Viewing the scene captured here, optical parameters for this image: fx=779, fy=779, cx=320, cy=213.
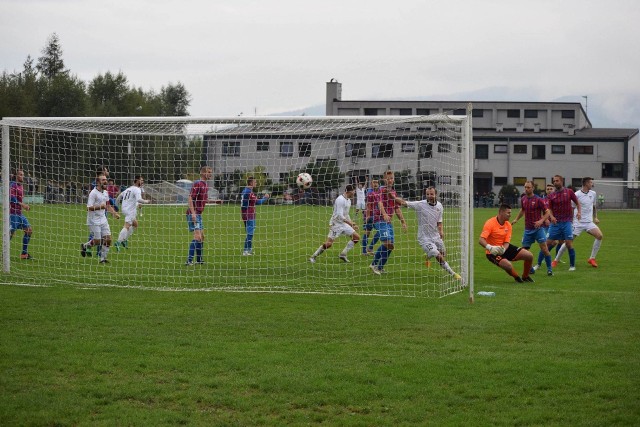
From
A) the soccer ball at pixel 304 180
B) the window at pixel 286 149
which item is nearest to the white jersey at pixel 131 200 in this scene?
the soccer ball at pixel 304 180

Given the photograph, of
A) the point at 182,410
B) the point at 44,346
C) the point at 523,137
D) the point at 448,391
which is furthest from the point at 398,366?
the point at 523,137

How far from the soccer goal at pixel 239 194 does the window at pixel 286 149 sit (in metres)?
0.03

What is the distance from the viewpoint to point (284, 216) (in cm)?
1931

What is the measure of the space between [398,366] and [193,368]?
2.08 m

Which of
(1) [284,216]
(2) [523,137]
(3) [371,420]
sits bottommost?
(3) [371,420]

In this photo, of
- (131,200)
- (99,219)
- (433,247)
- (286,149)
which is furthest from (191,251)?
(433,247)

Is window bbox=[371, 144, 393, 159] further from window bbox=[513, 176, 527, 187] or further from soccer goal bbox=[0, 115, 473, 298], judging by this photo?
window bbox=[513, 176, 527, 187]

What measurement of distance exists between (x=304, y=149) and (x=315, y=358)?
9.42 metres

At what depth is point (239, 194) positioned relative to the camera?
784 inches

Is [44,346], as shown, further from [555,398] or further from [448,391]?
[555,398]

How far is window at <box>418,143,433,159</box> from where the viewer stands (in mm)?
14745

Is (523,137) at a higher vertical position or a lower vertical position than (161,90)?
lower

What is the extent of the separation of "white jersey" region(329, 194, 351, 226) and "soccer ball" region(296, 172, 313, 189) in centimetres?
84

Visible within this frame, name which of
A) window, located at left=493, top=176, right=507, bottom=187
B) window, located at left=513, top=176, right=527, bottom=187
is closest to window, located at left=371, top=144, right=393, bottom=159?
window, located at left=493, top=176, right=507, bottom=187
